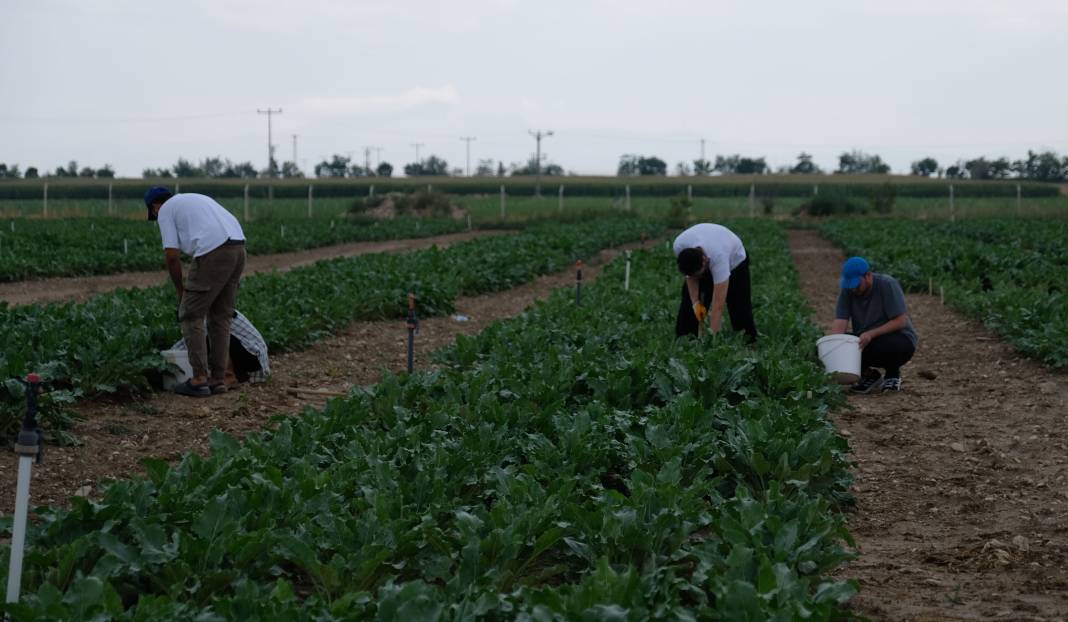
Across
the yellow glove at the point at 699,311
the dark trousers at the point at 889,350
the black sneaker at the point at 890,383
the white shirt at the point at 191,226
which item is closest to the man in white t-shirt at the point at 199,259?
the white shirt at the point at 191,226

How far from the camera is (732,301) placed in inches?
398

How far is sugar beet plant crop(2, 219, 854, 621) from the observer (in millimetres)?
3898

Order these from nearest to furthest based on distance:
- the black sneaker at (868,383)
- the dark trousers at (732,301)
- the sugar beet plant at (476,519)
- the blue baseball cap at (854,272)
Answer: the sugar beet plant at (476,519)
the blue baseball cap at (854,272)
the black sneaker at (868,383)
the dark trousers at (732,301)

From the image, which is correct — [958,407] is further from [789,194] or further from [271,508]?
[789,194]

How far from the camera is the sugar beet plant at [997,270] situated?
11.5 metres

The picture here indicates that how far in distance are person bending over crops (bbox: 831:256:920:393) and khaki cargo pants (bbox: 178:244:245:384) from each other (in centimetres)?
470

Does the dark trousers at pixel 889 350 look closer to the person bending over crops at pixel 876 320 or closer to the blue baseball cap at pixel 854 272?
the person bending over crops at pixel 876 320

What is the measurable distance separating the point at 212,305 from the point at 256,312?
232cm

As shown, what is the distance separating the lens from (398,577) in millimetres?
4633

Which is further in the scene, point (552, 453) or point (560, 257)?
point (560, 257)

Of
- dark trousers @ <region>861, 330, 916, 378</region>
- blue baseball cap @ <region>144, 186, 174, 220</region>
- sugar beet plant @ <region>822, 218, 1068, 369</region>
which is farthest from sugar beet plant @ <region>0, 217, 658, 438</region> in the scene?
sugar beet plant @ <region>822, 218, 1068, 369</region>

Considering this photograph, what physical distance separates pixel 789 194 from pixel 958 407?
224 feet

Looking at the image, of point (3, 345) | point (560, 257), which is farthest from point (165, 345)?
point (560, 257)

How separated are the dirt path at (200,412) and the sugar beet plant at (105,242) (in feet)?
29.5
